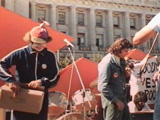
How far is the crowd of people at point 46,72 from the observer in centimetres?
335

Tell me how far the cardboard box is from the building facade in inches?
1582

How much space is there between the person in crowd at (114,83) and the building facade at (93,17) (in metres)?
39.4

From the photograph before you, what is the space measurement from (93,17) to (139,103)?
41.9 meters

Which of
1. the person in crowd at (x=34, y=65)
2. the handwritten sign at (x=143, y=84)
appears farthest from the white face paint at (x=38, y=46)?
the handwritten sign at (x=143, y=84)

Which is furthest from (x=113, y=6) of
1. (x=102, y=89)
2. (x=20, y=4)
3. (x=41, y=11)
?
(x=102, y=89)

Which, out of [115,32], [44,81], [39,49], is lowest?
[115,32]

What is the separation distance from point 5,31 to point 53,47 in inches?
34.5

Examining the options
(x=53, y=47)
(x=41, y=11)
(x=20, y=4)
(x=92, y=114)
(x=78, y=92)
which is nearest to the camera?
(x=53, y=47)

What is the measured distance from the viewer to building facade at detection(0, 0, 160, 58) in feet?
149

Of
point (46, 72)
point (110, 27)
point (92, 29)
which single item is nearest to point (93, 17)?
point (92, 29)

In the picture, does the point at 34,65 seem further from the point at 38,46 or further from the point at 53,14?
the point at 53,14

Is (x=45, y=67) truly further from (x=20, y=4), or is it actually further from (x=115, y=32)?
(x=115, y=32)

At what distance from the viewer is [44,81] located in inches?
133

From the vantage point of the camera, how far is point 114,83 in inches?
158
